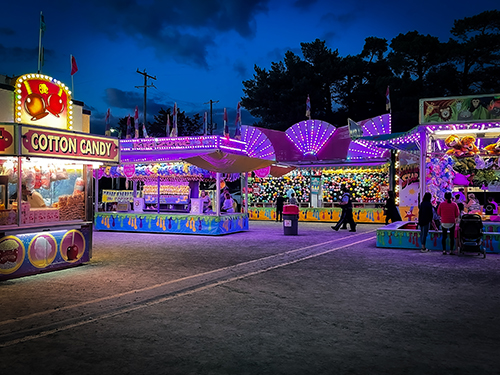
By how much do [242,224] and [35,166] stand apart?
957 cm

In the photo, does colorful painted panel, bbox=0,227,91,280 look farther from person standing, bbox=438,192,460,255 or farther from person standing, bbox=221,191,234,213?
person standing, bbox=438,192,460,255

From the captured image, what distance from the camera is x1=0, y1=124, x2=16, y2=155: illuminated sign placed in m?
7.80

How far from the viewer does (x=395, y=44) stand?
33875 mm

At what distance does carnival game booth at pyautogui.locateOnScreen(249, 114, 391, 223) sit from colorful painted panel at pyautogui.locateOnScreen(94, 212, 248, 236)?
7.32 metres

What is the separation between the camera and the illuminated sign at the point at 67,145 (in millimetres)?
8117

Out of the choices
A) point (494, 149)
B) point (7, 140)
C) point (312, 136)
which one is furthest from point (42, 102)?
point (312, 136)

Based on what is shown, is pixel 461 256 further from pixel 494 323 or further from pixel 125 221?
pixel 125 221

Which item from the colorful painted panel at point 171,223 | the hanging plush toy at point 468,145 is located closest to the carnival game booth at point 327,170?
the colorful painted panel at point 171,223

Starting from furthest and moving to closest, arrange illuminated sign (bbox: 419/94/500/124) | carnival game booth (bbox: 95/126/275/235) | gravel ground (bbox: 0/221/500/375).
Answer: carnival game booth (bbox: 95/126/275/235) < illuminated sign (bbox: 419/94/500/124) < gravel ground (bbox: 0/221/500/375)

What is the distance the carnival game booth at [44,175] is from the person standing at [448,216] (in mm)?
8104

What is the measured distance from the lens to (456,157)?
13867 mm

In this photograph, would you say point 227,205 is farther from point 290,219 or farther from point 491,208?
point 491,208

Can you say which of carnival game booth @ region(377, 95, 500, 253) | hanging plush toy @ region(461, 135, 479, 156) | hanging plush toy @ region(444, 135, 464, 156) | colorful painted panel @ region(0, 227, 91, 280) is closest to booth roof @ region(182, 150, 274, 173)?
carnival game booth @ region(377, 95, 500, 253)

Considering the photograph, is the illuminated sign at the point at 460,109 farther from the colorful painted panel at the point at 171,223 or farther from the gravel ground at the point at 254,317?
the colorful painted panel at the point at 171,223
